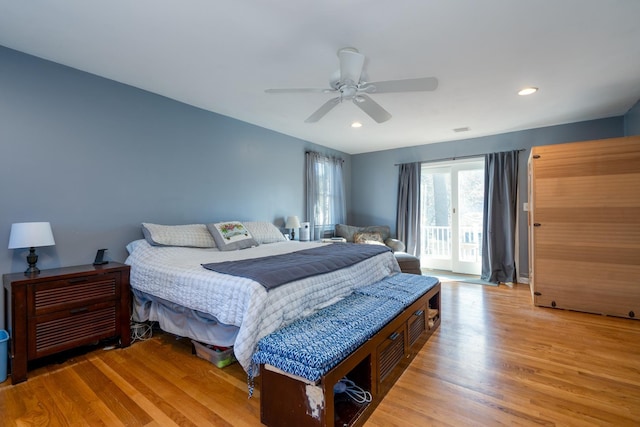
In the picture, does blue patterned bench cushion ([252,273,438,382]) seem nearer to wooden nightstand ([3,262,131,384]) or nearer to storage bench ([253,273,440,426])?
storage bench ([253,273,440,426])

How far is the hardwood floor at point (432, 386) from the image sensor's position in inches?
63.6

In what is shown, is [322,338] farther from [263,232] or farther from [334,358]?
[263,232]

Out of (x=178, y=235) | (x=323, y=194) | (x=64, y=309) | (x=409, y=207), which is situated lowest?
(x=64, y=309)

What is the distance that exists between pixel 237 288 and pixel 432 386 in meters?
1.40

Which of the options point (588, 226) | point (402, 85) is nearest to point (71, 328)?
point (402, 85)

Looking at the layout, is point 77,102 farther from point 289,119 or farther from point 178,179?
point 289,119

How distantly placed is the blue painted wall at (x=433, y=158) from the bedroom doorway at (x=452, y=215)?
0.92 feet

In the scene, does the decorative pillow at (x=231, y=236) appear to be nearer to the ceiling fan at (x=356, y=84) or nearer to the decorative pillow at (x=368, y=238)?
the ceiling fan at (x=356, y=84)

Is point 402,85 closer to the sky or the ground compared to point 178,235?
closer to the sky

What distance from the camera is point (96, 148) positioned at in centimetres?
267

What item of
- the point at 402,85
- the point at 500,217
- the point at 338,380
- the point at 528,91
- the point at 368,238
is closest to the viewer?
the point at 338,380

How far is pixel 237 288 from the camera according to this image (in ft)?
5.97

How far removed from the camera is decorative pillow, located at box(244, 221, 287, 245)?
12.0ft

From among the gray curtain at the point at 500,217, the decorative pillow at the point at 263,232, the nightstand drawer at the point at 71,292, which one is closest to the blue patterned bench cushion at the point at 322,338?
the nightstand drawer at the point at 71,292
